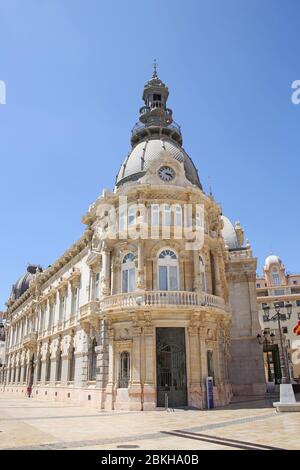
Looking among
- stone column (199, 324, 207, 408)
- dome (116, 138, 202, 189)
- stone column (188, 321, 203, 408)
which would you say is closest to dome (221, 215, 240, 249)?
dome (116, 138, 202, 189)

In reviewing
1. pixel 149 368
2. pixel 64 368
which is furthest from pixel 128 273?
pixel 64 368

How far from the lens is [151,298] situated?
71.9 ft

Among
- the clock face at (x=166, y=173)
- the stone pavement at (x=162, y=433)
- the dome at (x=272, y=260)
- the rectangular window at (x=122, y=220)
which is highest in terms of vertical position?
the dome at (x=272, y=260)

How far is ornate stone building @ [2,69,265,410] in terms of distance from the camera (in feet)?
71.2

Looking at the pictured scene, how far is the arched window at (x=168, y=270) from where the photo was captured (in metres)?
23.6

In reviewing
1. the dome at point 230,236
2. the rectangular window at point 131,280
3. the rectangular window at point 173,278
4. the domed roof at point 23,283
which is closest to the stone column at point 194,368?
the rectangular window at point 173,278

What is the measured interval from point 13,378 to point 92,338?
Result: 112 feet

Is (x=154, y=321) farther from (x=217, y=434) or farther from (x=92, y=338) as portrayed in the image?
(x=217, y=434)

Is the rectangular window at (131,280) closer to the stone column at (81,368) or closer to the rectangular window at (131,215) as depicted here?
the rectangular window at (131,215)

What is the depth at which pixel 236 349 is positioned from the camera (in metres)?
33.7

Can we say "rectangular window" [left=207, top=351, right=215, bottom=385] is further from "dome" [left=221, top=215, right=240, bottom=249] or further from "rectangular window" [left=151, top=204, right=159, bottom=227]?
"dome" [left=221, top=215, right=240, bottom=249]

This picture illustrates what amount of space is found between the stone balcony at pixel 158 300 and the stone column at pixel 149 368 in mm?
1395

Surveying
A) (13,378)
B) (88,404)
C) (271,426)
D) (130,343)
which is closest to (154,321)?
(130,343)

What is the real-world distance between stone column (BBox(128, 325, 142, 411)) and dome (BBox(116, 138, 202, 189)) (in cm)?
1113
